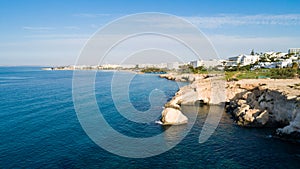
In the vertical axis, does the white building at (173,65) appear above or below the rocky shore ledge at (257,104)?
above

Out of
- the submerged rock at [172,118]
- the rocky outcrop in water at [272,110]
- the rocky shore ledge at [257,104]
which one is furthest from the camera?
the submerged rock at [172,118]

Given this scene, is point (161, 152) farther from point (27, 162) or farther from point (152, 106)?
point (152, 106)

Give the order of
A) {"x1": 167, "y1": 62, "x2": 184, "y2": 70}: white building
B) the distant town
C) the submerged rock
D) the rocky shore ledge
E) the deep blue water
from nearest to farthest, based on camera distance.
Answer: the deep blue water → the rocky shore ledge → the submerged rock → the distant town → {"x1": 167, "y1": 62, "x2": 184, "y2": 70}: white building

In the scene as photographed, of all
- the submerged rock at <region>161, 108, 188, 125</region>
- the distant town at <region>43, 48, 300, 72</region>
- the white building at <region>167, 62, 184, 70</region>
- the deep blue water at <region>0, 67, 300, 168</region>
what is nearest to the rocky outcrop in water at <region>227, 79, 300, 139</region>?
the deep blue water at <region>0, 67, 300, 168</region>

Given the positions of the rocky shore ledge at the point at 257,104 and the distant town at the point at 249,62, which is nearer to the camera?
the rocky shore ledge at the point at 257,104

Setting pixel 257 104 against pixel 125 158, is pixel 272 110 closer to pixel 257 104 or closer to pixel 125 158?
pixel 257 104

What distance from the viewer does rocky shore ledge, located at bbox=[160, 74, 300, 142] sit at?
2723cm

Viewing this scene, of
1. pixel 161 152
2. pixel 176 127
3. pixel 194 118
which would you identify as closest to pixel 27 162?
pixel 161 152

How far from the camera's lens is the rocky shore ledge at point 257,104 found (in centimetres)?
2723

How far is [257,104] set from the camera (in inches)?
1348

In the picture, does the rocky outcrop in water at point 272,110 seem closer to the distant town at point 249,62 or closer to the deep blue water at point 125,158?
the deep blue water at point 125,158

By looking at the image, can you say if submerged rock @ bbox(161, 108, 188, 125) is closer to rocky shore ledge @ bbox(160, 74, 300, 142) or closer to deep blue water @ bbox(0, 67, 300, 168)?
rocky shore ledge @ bbox(160, 74, 300, 142)

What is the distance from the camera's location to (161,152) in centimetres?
2295

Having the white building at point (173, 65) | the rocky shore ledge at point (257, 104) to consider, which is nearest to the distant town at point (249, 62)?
the white building at point (173, 65)
